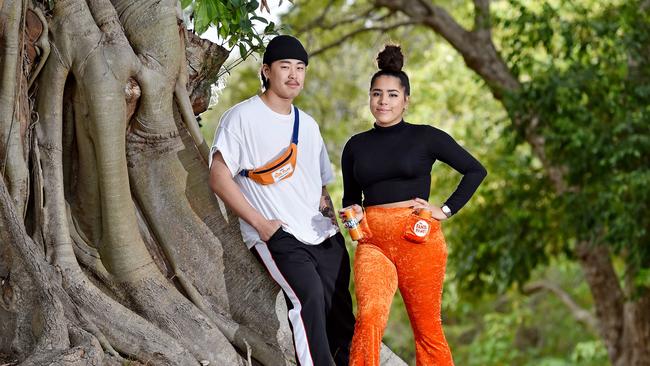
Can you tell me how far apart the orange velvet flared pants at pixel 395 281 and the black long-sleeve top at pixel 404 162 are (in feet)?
0.34

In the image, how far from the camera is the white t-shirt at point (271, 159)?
16.6 feet

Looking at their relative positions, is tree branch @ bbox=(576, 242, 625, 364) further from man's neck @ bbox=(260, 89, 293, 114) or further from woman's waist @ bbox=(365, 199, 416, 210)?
man's neck @ bbox=(260, 89, 293, 114)

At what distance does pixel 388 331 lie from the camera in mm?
26578

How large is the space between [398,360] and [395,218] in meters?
1.08

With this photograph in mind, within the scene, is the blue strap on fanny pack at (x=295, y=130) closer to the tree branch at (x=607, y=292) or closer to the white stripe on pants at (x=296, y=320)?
the white stripe on pants at (x=296, y=320)

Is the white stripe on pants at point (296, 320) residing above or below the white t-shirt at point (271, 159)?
below

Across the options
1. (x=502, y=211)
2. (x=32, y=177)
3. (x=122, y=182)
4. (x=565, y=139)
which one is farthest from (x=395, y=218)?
(x=502, y=211)

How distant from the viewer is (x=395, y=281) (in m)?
5.04

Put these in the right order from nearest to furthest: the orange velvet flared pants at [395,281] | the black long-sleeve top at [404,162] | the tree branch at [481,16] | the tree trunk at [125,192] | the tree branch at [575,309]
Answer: the orange velvet flared pants at [395,281]
the black long-sleeve top at [404,162]
the tree trunk at [125,192]
the tree branch at [481,16]
the tree branch at [575,309]

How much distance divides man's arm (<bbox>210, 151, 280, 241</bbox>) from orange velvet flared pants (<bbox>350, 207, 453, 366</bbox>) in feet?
1.44

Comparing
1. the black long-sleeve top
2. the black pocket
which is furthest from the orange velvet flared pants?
the black pocket

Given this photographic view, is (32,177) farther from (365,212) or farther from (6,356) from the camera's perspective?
(365,212)

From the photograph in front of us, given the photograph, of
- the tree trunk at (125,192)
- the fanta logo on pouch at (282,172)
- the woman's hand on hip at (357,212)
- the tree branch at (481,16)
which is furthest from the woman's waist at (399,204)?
the tree branch at (481,16)

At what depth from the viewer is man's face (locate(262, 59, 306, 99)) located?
511 cm
